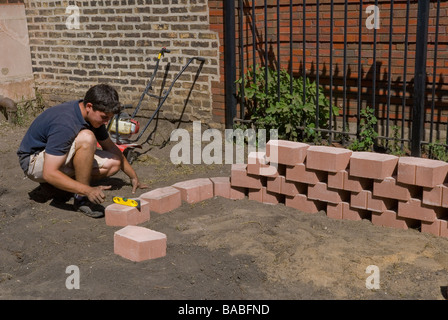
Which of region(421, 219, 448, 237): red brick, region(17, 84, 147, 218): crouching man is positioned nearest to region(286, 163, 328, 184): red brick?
region(421, 219, 448, 237): red brick

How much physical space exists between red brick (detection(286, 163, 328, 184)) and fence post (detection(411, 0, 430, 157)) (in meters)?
1.32

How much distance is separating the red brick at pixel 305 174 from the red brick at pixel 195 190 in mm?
845

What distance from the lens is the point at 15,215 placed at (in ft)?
17.6

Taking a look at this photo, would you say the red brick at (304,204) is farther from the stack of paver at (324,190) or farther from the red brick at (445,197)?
the red brick at (445,197)

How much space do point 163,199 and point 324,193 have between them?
4.70 ft

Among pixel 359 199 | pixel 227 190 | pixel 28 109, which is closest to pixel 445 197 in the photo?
pixel 359 199

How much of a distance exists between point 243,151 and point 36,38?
163 inches

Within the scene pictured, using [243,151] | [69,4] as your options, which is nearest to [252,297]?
[243,151]

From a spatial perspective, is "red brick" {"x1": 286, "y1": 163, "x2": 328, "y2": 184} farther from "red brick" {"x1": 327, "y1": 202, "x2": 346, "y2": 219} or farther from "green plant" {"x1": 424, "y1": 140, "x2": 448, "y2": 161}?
"green plant" {"x1": 424, "y1": 140, "x2": 448, "y2": 161}

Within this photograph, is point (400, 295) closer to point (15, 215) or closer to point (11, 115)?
point (15, 215)

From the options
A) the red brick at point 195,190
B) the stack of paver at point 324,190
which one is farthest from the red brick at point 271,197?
the red brick at point 195,190

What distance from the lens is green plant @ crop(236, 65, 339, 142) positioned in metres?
6.59

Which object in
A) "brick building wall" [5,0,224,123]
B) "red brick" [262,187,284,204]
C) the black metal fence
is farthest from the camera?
"brick building wall" [5,0,224,123]
